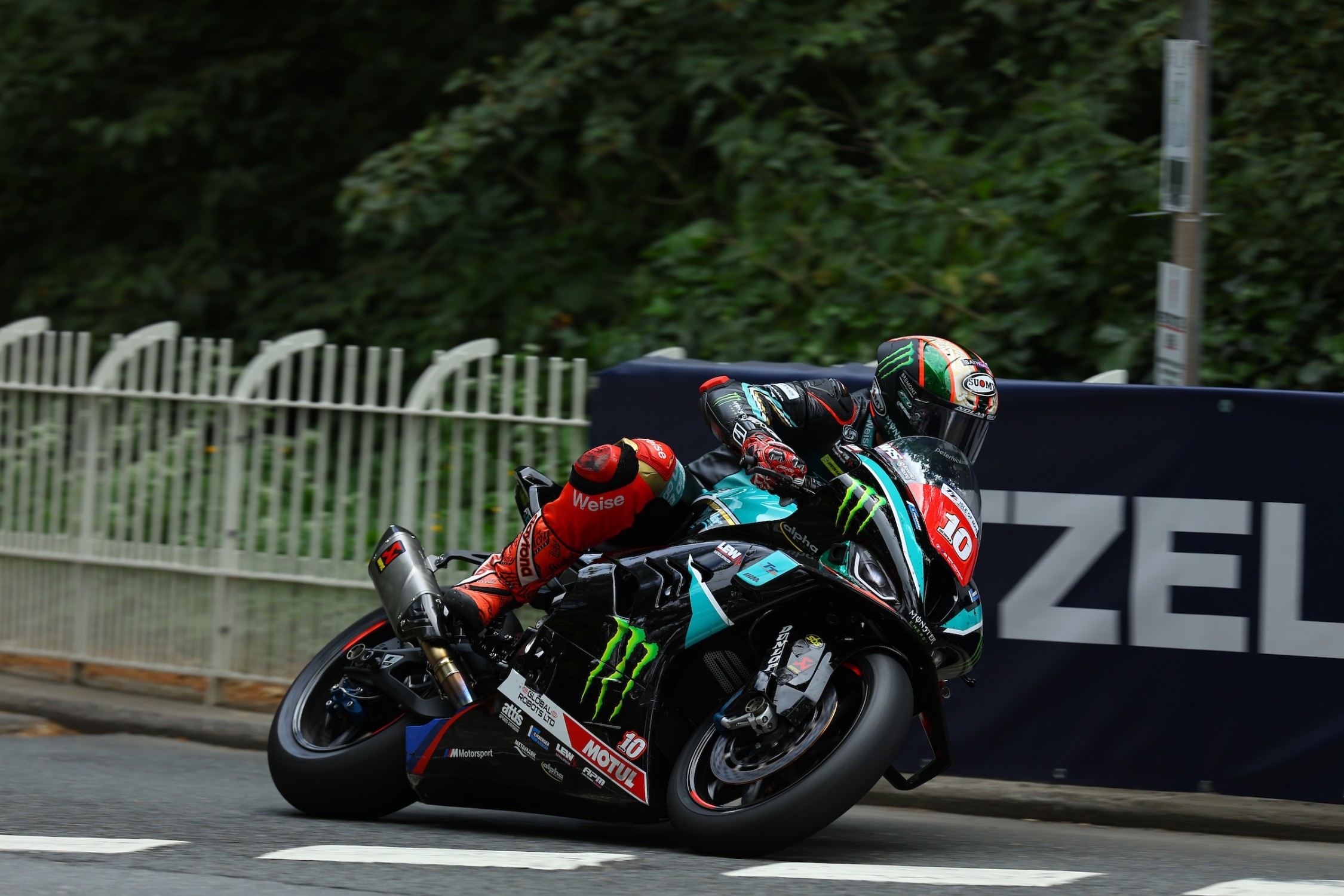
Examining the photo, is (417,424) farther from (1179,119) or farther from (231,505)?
(1179,119)

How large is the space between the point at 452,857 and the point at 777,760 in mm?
922

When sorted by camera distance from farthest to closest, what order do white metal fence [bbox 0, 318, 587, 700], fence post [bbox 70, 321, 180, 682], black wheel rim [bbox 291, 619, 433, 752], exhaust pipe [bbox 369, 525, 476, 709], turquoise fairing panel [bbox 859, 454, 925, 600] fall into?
fence post [bbox 70, 321, 180, 682] → white metal fence [bbox 0, 318, 587, 700] → black wheel rim [bbox 291, 619, 433, 752] → exhaust pipe [bbox 369, 525, 476, 709] → turquoise fairing panel [bbox 859, 454, 925, 600]

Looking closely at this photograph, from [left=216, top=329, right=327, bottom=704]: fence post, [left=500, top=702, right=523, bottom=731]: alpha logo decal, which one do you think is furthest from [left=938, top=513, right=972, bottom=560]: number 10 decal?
[left=216, top=329, right=327, bottom=704]: fence post

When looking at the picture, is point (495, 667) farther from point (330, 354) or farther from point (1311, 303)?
point (1311, 303)

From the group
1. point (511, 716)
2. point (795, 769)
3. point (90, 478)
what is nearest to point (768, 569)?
point (795, 769)

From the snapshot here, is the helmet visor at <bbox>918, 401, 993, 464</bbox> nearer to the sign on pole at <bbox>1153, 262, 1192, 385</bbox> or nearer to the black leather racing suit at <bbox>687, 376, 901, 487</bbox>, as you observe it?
the black leather racing suit at <bbox>687, 376, 901, 487</bbox>

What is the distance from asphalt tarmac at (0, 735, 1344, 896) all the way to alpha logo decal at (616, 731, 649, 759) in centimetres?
27

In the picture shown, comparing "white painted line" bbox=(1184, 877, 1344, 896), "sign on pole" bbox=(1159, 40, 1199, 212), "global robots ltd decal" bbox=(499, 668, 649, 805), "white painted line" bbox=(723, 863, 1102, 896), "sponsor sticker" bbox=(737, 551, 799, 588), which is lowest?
"white painted line" bbox=(723, 863, 1102, 896)

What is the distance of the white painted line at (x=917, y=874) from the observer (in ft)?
13.5

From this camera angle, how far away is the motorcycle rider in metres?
4.68

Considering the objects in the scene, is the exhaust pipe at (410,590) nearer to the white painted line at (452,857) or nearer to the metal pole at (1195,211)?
the white painted line at (452,857)

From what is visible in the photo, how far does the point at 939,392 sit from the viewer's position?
4.67 m

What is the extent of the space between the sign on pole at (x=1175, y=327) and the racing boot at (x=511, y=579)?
243cm

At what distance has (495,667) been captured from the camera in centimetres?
507
